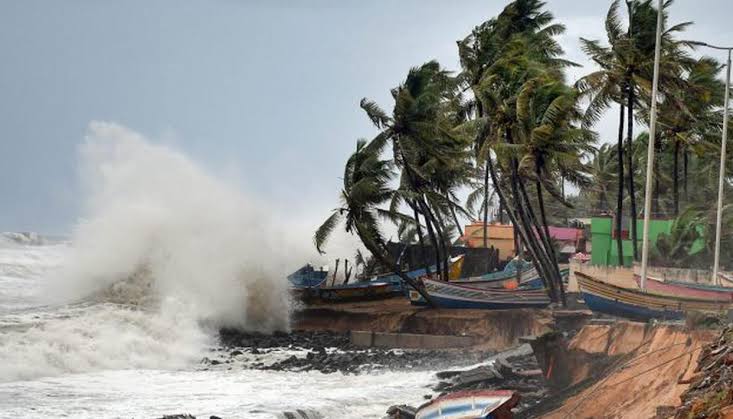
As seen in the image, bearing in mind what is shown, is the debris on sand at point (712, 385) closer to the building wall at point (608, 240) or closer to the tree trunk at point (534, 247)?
the tree trunk at point (534, 247)

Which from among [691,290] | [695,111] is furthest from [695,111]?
[691,290]

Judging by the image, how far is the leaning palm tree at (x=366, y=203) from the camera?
36.2 metres

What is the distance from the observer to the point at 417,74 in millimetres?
39594

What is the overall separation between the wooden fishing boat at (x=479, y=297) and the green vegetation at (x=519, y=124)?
0.74 metres

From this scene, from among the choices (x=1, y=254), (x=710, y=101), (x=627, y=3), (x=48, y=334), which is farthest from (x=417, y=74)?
(x=1, y=254)

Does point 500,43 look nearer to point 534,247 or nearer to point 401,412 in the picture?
point 534,247

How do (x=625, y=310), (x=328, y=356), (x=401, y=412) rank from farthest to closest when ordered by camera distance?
(x=328, y=356) < (x=625, y=310) < (x=401, y=412)

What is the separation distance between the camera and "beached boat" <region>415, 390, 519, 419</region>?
1648cm

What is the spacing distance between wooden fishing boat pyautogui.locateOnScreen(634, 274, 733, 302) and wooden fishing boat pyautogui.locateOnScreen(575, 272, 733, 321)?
0.61 m

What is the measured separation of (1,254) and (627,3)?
37668 mm

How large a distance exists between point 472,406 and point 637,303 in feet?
35.6

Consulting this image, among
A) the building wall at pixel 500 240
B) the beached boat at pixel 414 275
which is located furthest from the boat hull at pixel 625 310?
the building wall at pixel 500 240

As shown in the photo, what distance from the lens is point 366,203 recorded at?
36594 millimetres

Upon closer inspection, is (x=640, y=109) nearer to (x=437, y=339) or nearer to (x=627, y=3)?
(x=627, y=3)
